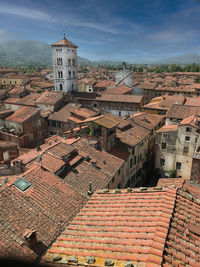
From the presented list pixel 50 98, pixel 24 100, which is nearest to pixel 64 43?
pixel 50 98

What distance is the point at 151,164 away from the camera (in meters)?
39.0

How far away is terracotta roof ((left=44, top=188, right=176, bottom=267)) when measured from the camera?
7113mm

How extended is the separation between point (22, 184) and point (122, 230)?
1028 cm

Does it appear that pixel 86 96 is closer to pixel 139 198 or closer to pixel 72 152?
pixel 72 152

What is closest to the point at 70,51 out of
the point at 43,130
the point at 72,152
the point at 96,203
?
the point at 43,130

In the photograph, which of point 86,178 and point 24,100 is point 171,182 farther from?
point 24,100

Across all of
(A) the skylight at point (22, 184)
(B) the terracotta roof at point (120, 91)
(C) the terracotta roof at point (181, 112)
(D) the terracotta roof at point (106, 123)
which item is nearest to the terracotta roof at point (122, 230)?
(A) the skylight at point (22, 184)

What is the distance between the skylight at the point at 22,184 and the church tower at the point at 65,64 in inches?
1804

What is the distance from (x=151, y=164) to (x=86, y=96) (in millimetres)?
30957

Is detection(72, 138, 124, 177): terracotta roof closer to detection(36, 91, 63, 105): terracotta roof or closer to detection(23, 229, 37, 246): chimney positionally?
detection(23, 229, 37, 246): chimney

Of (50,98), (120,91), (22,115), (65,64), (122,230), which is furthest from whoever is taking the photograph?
(120,91)

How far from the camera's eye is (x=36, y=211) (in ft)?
47.1

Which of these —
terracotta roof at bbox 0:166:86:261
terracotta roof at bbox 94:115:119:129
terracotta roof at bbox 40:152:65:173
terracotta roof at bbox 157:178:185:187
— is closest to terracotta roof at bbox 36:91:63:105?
terracotta roof at bbox 94:115:119:129

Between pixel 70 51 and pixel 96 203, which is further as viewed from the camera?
pixel 70 51
